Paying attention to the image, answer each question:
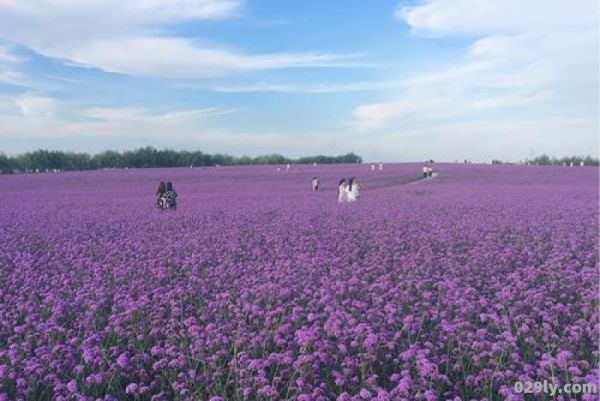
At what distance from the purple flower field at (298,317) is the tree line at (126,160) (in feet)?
200

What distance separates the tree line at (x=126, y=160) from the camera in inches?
2566

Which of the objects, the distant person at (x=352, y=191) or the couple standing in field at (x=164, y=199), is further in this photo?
the distant person at (x=352, y=191)

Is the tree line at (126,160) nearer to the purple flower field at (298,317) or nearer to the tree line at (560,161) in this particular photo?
the tree line at (560,161)

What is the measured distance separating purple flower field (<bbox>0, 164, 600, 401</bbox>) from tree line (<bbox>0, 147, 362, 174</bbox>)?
61.1 metres

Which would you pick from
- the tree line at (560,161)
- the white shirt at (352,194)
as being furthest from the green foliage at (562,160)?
the white shirt at (352,194)

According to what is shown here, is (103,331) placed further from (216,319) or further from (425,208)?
(425,208)

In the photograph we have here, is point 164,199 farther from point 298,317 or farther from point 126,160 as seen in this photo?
point 126,160

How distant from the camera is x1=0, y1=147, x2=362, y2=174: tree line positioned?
65.2 m

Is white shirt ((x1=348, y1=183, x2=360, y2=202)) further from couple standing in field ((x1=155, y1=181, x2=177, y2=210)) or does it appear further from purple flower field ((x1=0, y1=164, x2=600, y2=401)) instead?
purple flower field ((x1=0, y1=164, x2=600, y2=401))

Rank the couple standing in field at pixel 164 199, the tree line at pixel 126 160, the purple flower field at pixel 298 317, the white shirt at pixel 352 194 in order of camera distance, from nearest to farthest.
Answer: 1. the purple flower field at pixel 298 317
2. the couple standing in field at pixel 164 199
3. the white shirt at pixel 352 194
4. the tree line at pixel 126 160

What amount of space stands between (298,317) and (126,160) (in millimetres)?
69666

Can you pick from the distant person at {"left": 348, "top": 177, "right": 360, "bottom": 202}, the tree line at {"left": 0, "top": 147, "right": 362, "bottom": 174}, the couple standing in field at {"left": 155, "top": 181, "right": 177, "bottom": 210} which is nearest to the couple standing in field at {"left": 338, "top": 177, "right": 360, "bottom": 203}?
the distant person at {"left": 348, "top": 177, "right": 360, "bottom": 202}

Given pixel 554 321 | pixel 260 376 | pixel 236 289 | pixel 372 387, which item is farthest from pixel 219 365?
pixel 554 321

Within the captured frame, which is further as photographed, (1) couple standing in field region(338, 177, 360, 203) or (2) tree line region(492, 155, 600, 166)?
(2) tree line region(492, 155, 600, 166)
